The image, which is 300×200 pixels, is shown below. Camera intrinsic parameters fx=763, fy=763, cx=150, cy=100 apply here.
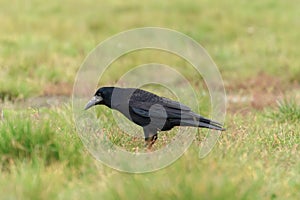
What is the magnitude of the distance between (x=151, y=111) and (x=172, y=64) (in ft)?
28.2

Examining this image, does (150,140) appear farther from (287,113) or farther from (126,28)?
(126,28)

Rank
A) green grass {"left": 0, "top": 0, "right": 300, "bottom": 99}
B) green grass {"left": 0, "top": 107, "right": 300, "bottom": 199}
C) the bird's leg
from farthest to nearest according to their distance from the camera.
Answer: green grass {"left": 0, "top": 0, "right": 300, "bottom": 99} < the bird's leg < green grass {"left": 0, "top": 107, "right": 300, "bottom": 199}

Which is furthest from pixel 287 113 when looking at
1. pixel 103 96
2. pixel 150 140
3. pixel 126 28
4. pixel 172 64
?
pixel 126 28

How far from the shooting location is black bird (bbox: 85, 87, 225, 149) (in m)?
7.44

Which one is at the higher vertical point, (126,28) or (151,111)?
(126,28)

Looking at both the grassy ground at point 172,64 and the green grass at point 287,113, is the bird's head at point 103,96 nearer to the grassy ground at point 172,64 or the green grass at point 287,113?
the grassy ground at point 172,64

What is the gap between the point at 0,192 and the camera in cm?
553

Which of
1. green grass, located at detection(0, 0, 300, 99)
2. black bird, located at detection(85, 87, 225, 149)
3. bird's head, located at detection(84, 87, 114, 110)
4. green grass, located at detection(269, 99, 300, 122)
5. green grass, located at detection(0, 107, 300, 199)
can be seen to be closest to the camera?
green grass, located at detection(0, 107, 300, 199)

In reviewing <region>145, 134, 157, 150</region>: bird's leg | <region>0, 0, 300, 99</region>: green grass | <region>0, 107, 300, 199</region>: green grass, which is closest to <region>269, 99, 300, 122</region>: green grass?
<region>0, 107, 300, 199</region>: green grass

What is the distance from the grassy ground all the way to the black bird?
0.60ft

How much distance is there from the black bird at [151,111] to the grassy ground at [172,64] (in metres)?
0.18

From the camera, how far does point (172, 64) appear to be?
1602cm

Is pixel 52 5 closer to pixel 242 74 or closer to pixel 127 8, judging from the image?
pixel 127 8

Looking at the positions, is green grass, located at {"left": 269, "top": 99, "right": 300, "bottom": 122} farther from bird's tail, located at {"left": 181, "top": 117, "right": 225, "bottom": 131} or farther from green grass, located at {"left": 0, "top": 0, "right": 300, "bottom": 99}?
green grass, located at {"left": 0, "top": 0, "right": 300, "bottom": 99}
